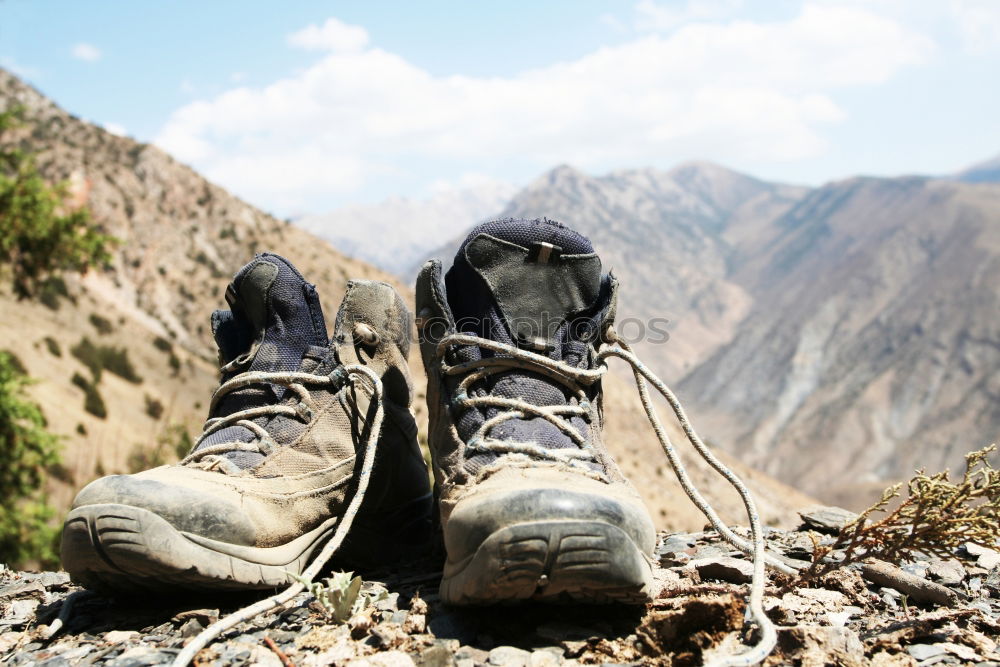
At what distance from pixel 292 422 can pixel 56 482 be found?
849 inches

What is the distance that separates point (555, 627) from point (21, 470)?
454 inches

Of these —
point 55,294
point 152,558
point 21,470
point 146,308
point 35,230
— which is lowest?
point 21,470

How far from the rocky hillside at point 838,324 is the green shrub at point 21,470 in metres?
40.6

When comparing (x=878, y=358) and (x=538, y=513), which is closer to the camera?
(x=538, y=513)

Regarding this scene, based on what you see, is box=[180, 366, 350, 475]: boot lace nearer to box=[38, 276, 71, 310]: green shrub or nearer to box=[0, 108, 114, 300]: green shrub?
box=[0, 108, 114, 300]: green shrub

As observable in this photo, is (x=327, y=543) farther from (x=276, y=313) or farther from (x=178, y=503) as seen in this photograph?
(x=276, y=313)

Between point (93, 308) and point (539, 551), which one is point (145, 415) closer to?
point (93, 308)

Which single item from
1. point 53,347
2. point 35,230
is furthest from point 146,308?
point 35,230

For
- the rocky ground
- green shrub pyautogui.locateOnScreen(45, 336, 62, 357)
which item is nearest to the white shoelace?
the rocky ground

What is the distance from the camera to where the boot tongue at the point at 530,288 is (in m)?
2.76

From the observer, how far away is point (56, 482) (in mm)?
20922

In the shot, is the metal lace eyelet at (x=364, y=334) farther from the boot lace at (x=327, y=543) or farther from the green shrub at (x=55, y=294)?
the green shrub at (x=55, y=294)

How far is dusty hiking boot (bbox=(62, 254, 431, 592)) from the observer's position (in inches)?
86.0

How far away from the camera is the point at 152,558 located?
7.04 feet
